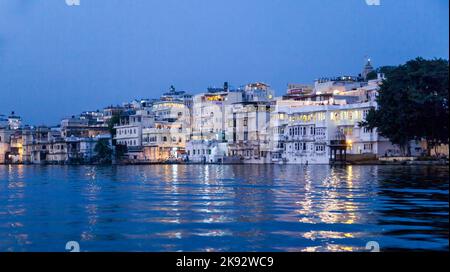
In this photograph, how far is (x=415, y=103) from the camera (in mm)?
34188

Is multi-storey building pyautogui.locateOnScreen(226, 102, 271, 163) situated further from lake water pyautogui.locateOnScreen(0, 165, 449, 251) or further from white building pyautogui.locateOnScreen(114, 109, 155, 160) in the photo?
lake water pyautogui.locateOnScreen(0, 165, 449, 251)

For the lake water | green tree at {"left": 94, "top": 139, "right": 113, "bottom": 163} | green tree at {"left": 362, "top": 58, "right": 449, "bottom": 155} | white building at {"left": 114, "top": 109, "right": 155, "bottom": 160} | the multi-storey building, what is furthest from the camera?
white building at {"left": 114, "top": 109, "right": 155, "bottom": 160}

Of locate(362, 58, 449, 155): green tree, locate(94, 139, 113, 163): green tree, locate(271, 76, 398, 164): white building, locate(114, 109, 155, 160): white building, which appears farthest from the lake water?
locate(114, 109, 155, 160): white building

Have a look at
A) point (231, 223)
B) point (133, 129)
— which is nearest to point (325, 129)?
point (133, 129)

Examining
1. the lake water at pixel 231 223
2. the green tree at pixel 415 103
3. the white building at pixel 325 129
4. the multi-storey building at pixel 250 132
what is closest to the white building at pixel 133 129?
the multi-storey building at pixel 250 132

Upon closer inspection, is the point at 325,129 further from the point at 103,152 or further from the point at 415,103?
the point at 103,152

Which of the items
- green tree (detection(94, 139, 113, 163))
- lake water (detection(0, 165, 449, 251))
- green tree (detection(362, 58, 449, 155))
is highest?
green tree (detection(362, 58, 449, 155))

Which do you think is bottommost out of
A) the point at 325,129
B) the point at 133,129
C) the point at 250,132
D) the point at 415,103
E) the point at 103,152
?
the point at 103,152

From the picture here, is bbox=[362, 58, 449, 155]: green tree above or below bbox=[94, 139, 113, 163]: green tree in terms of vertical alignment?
above

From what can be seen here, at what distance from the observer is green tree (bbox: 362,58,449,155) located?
33.5 metres

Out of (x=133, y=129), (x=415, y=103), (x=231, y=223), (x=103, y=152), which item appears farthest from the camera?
(x=133, y=129)

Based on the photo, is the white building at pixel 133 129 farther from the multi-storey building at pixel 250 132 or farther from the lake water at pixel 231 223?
the lake water at pixel 231 223
